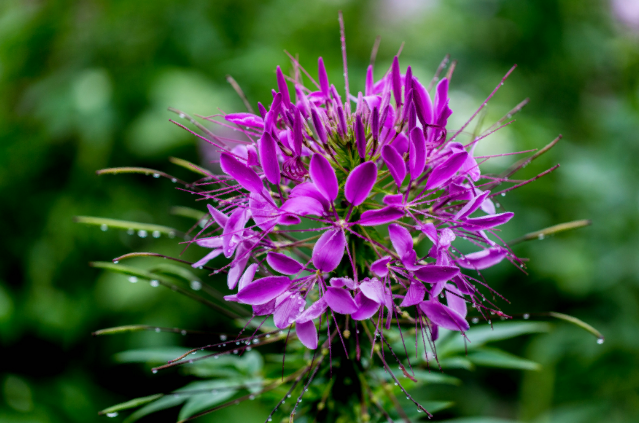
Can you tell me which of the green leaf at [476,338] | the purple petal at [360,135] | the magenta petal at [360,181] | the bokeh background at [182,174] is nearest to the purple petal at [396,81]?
the purple petal at [360,135]

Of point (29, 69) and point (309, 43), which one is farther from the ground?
point (309, 43)

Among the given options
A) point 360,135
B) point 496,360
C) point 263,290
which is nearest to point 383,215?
point 360,135

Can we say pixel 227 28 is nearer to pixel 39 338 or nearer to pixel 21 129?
pixel 21 129

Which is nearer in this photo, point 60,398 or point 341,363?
point 341,363

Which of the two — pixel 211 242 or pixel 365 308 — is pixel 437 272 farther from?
pixel 211 242

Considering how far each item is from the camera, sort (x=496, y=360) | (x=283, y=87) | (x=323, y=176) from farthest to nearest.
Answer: (x=496, y=360) → (x=283, y=87) → (x=323, y=176)

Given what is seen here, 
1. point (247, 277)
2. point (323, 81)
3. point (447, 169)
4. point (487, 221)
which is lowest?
point (247, 277)

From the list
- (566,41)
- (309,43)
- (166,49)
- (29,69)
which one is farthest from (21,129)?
(566,41)

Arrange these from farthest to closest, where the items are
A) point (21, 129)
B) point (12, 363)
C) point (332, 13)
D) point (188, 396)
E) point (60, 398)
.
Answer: point (332, 13)
point (21, 129)
point (12, 363)
point (60, 398)
point (188, 396)
